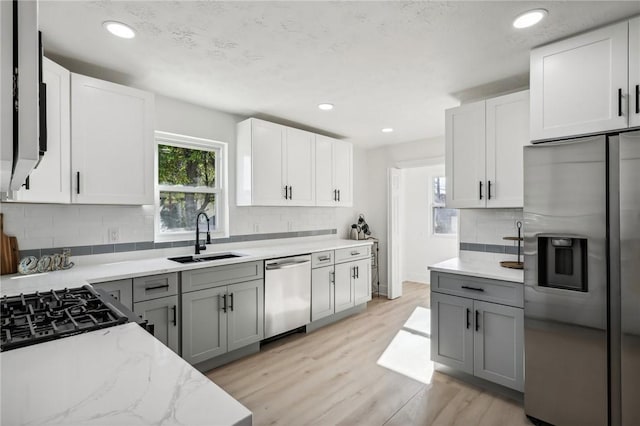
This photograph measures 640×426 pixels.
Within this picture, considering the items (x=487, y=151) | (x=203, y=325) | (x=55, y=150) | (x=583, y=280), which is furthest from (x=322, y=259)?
(x=55, y=150)

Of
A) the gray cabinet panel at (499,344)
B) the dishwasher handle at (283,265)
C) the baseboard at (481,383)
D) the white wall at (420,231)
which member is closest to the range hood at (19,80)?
the gray cabinet panel at (499,344)

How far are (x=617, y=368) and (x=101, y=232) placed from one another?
3625mm

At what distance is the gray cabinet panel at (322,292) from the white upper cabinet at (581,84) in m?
2.45

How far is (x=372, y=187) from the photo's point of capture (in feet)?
17.9

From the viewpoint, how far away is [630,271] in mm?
1750

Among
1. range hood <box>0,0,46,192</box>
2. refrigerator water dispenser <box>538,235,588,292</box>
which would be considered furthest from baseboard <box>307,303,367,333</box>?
range hood <box>0,0,46,192</box>

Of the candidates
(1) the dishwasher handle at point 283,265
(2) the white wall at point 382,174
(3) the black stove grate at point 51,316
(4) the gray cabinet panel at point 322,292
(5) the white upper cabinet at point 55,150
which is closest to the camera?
(3) the black stove grate at point 51,316

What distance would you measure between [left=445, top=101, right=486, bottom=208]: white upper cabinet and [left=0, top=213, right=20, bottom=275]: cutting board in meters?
3.42

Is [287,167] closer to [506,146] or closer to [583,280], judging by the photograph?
[506,146]

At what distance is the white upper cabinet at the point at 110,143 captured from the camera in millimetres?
2312

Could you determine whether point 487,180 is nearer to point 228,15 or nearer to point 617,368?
point 617,368

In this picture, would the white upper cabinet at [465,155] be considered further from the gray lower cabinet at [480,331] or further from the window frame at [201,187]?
the window frame at [201,187]

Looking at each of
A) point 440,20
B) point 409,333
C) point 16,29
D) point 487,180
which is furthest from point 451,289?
point 16,29

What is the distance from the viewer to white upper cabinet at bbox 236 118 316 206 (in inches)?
138
